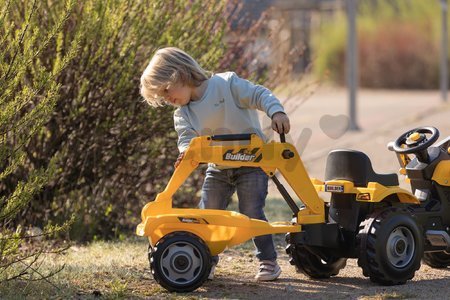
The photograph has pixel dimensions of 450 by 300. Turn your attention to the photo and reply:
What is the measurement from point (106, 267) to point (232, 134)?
130 cm

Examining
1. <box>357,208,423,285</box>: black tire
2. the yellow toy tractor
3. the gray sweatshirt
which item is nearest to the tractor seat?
the yellow toy tractor

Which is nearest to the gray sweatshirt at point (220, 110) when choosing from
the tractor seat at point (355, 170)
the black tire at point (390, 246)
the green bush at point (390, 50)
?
the tractor seat at point (355, 170)

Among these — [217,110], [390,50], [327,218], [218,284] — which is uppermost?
[390,50]

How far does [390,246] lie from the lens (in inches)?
219

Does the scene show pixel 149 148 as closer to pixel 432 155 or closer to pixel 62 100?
pixel 62 100

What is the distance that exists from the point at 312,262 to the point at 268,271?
10.5 inches

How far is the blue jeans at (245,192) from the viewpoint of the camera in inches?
228

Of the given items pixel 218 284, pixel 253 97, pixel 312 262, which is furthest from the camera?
pixel 312 262

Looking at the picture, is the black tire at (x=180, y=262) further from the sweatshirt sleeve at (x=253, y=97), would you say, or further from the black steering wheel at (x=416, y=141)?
the black steering wheel at (x=416, y=141)

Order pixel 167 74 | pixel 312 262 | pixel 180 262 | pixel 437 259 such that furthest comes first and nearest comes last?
pixel 437 259 → pixel 312 262 → pixel 167 74 → pixel 180 262

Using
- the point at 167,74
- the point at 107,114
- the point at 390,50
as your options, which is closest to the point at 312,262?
the point at 167,74

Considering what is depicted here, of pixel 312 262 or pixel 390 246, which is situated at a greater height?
pixel 390 246

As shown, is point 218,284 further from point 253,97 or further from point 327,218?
point 253,97

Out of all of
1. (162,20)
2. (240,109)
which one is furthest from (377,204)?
(162,20)
